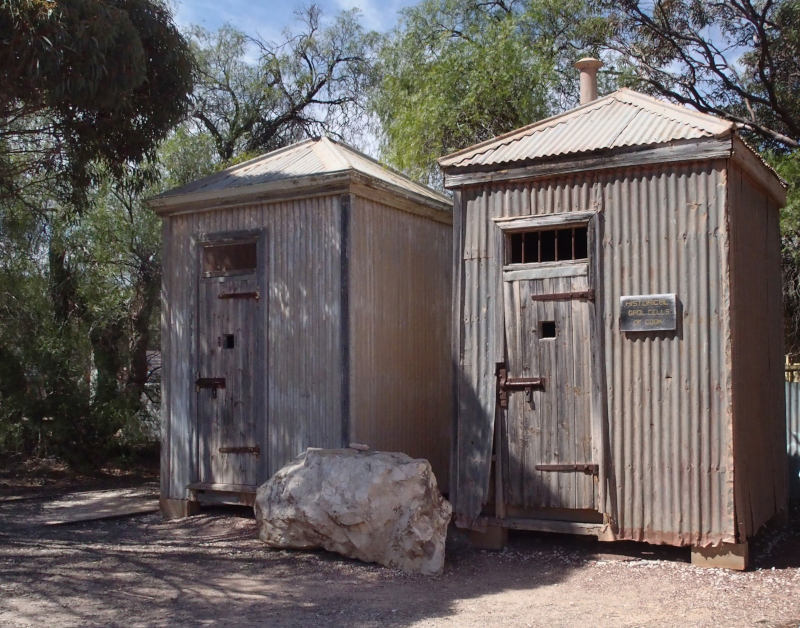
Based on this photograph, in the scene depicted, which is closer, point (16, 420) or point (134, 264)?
point (16, 420)

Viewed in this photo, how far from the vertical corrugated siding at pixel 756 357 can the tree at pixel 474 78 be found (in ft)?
27.1

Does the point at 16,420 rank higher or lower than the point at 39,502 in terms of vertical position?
higher

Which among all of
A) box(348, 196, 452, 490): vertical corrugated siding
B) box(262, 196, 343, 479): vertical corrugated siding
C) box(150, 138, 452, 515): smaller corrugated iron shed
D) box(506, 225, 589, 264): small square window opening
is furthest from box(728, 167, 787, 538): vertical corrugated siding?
box(262, 196, 343, 479): vertical corrugated siding

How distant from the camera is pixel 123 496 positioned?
12273 mm

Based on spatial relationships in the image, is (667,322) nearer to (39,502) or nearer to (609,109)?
(609,109)

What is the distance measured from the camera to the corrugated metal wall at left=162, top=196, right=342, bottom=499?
9.61m

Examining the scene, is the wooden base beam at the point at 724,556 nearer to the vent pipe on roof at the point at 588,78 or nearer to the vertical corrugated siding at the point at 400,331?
the vertical corrugated siding at the point at 400,331

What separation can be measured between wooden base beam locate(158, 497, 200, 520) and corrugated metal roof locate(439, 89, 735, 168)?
5.13 meters

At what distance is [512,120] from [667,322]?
35.0 feet

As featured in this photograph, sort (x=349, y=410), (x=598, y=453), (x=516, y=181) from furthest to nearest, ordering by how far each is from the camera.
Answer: (x=349, y=410), (x=516, y=181), (x=598, y=453)

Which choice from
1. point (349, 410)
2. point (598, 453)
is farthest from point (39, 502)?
→ point (598, 453)

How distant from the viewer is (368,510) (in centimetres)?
784

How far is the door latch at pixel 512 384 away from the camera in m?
8.62

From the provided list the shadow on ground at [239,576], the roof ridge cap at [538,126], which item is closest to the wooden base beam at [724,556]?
the shadow on ground at [239,576]
